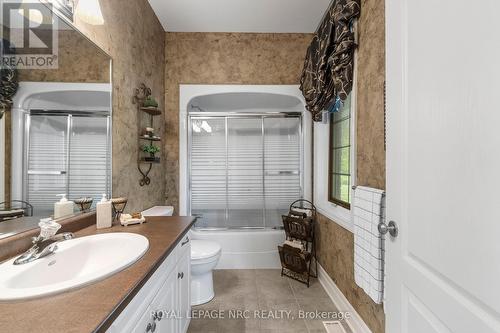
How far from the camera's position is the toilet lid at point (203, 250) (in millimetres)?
1957

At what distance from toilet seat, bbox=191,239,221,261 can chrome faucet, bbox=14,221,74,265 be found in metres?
1.04

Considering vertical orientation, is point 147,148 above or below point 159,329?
above

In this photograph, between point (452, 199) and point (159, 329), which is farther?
point (159, 329)

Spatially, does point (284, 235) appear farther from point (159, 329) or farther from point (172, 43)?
point (172, 43)

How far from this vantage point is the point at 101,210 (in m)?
1.35

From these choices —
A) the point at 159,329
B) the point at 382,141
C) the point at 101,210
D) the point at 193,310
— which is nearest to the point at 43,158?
the point at 101,210

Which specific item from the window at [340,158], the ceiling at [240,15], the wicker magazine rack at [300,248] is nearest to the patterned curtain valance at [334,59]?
the window at [340,158]

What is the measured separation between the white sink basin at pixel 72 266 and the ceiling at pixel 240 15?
2248 mm

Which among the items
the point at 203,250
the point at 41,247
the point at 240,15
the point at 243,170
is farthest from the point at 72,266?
the point at 240,15

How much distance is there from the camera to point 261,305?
2.01 m

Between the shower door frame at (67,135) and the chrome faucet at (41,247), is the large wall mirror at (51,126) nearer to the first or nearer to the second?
the shower door frame at (67,135)

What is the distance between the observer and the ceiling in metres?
2.27

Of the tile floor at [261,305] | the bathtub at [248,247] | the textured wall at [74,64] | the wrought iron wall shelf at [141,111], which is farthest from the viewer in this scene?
the bathtub at [248,247]

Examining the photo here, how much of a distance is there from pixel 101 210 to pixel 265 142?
2.30 metres
